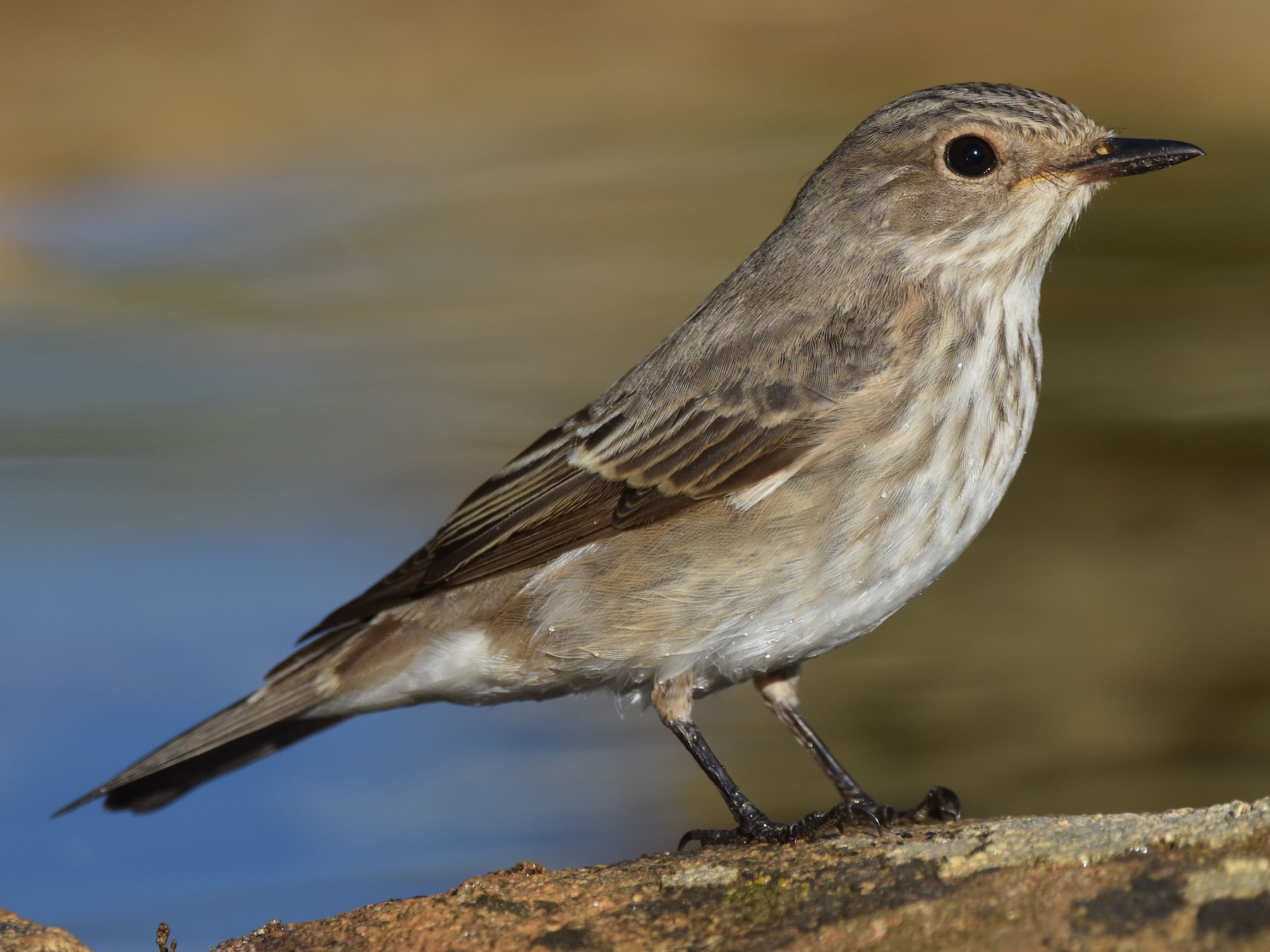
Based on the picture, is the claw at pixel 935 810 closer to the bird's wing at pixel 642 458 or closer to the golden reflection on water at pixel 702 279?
the bird's wing at pixel 642 458

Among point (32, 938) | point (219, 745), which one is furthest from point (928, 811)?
point (32, 938)

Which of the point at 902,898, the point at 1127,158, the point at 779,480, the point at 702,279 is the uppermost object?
the point at 702,279

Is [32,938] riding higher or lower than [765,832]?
higher

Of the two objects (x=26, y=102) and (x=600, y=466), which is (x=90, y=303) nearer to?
(x=26, y=102)

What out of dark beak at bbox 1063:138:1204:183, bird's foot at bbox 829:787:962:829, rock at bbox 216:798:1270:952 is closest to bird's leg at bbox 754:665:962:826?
bird's foot at bbox 829:787:962:829

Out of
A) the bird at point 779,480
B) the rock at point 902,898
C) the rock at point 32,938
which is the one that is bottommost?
A: the rock at point 902,898

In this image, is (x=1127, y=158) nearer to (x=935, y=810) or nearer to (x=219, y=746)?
(x=935, y=810)

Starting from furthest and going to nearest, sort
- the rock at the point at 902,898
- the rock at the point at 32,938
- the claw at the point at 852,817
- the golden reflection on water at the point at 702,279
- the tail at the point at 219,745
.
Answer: the golden reflection on water at the point at 702,279 → the tail at the point at 219,745 → the claw at the point at 852,817 → the rock at the point at 32,938 → the rock at the point at 902,898

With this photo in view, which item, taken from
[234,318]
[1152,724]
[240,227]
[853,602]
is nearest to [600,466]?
[853,602]

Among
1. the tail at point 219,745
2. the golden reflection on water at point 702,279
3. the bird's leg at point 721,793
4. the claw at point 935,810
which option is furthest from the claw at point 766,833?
the golden reflection on water at point 702,279
